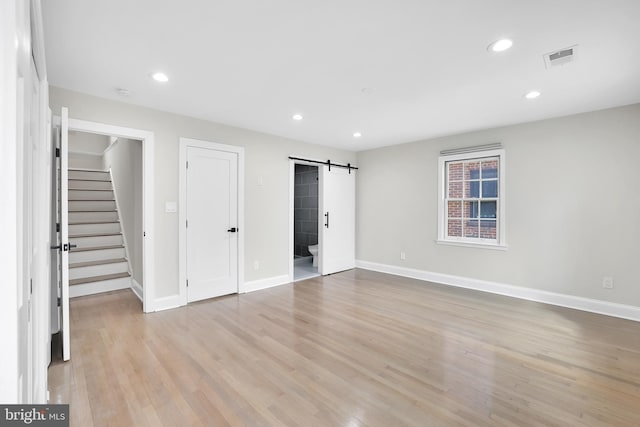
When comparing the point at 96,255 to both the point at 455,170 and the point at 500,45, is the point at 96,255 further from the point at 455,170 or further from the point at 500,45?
the point at 455,170

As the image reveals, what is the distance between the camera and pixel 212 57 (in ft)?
7.77

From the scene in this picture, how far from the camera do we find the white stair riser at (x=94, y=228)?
4806 mm

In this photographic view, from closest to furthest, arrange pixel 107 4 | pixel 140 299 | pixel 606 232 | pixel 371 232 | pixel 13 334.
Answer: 1. pixel 13 334
2. pixel 107 4
3. pixel 606 232
4. pixel 140 299
5. pixel 371 232

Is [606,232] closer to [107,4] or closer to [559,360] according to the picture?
[559,360]

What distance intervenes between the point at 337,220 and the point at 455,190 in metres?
2.16

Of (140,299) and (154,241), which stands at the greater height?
(154,241)

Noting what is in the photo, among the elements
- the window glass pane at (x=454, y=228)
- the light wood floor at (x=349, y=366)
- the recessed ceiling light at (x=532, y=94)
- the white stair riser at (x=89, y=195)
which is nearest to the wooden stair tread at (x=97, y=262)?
the light wood floor at (x=349, y=366)

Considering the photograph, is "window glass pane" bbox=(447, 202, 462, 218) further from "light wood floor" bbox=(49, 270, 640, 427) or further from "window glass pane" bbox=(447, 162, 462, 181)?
"light wood floor" bbox=(49, 270, 640, 427)

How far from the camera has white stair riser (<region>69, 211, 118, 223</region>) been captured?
4.97m

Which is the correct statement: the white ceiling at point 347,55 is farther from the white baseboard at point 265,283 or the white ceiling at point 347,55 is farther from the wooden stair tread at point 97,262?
the wooden stair tread at point 97,262

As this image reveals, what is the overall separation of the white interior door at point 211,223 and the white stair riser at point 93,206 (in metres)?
2.70

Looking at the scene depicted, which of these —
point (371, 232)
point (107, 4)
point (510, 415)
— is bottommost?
point (510, 415)

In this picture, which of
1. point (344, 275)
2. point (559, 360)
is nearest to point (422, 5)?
point (559, 360)

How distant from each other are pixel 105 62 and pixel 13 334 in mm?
2515
